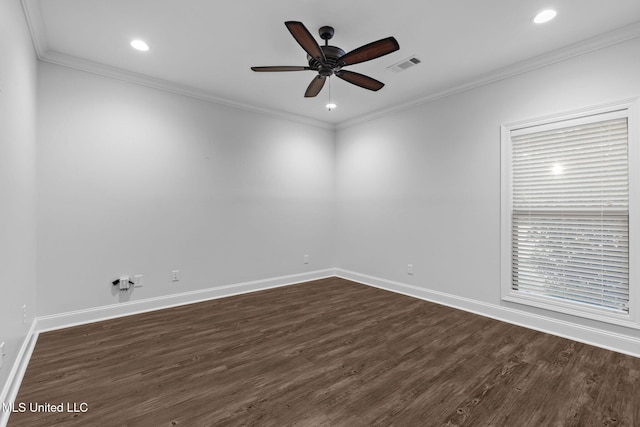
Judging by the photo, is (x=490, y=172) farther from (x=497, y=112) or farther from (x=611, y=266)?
(x=611, y=266)

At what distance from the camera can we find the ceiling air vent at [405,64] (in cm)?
324

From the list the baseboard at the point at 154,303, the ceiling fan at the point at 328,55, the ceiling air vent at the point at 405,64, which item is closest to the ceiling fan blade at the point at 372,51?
the ceiling fan at the point at 328,55

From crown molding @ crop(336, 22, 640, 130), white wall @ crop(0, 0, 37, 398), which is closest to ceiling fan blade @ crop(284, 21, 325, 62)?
white wall @ crop(0, 0, 37, 398)

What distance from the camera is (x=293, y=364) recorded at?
7.93 feet

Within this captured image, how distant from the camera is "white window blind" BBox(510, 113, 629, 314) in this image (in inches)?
108

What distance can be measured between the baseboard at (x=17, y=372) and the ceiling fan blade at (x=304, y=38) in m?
2.90

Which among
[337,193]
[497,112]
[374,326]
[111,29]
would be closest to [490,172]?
[497,112]

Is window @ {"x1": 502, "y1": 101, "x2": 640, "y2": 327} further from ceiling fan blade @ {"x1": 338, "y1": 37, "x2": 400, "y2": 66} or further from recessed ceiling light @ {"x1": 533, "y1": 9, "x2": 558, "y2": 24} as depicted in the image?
ceiling fan blade @ {"x1": 338, "y1": 37, "x2": 400, "y2": 66}

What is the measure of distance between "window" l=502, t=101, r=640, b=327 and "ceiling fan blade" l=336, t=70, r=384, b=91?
1693 millimetres

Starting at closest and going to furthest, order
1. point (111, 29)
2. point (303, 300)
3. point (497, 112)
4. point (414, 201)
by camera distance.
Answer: point (111, 29) < point (497, 112) < point (303, 300) < point (414, 201)

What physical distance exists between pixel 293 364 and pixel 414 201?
294cm

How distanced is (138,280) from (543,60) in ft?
16.8

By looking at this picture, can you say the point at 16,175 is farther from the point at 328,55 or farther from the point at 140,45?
the point at 328,55

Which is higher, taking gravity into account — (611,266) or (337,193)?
(337,193)
